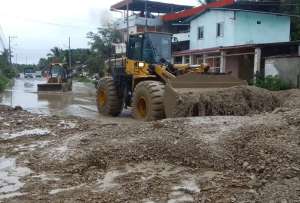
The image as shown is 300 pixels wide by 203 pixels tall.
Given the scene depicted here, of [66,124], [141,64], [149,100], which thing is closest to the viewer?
[66,124]

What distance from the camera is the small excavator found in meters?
34.9

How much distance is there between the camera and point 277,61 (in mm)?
24375

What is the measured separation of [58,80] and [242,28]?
47.4 ft

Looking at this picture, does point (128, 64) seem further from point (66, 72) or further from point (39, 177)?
point (66, 72)

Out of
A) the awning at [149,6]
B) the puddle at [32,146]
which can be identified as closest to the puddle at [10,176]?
the puddle at [32,146]

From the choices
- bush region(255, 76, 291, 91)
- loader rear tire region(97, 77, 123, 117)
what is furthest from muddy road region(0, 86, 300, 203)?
bush region(255, 76, 291, 91)

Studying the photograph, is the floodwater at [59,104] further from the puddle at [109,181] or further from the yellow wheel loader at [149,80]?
Result: the puddle at [109,181]

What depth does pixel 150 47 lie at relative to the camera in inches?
619

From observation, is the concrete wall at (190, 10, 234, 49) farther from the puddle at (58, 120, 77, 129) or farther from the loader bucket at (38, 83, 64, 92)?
the puddle at (58, 120, 77, 129)

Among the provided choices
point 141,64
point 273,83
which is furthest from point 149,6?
point 141,64

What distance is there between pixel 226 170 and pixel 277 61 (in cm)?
1840

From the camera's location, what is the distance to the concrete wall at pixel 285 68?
23.3m

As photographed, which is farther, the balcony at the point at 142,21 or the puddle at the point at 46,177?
the balcony at the point at 142,21

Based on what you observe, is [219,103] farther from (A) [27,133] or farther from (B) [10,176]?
(B) [10,176]
